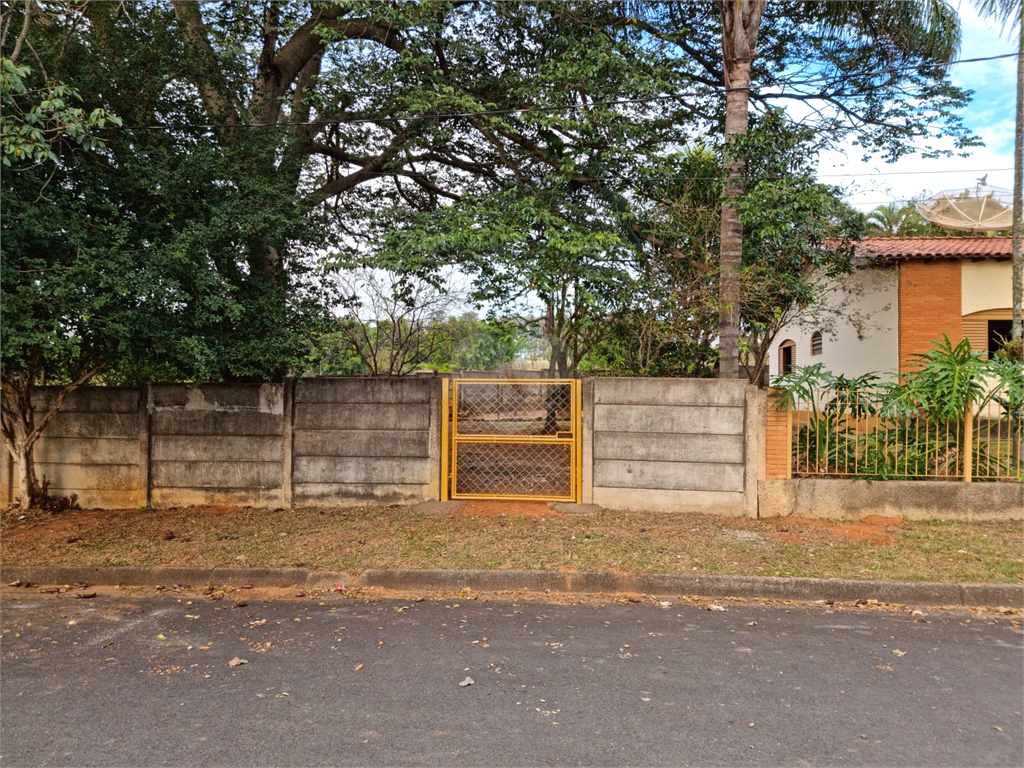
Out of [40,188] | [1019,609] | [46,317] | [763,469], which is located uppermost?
[40,188]

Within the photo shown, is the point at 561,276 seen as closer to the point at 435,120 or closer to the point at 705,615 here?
the point at 435,120

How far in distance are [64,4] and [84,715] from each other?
723cm

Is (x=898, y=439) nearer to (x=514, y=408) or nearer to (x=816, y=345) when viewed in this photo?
(x=514, y=408)

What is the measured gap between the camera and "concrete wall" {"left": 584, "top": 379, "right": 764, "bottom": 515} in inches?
280

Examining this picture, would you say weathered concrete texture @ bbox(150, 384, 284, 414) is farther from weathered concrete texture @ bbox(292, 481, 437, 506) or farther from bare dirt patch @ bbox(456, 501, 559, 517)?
bare dirt patch @ bbox(456, 501, 559, 517)

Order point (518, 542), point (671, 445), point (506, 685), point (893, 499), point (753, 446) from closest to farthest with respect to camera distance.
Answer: point (506, 685) → point (518, 542) → point (893, 499) → point (753, 446) → point (671, 445)

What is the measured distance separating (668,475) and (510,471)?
1840 mm

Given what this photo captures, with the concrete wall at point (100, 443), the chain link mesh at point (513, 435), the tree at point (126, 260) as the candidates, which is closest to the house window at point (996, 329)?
the chain link mesh at point (513, 435)

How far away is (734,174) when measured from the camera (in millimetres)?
7766

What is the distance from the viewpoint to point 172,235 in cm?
672

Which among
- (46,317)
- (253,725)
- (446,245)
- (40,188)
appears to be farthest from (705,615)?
(40,188)

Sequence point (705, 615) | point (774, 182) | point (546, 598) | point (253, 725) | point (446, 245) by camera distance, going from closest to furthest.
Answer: point (253, 725) < point (705, 615) < point (546, 598) < point (446, 245) < point (774, 182)

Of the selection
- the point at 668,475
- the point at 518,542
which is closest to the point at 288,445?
the point at 518,542

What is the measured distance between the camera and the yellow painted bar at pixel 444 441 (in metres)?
7.48
